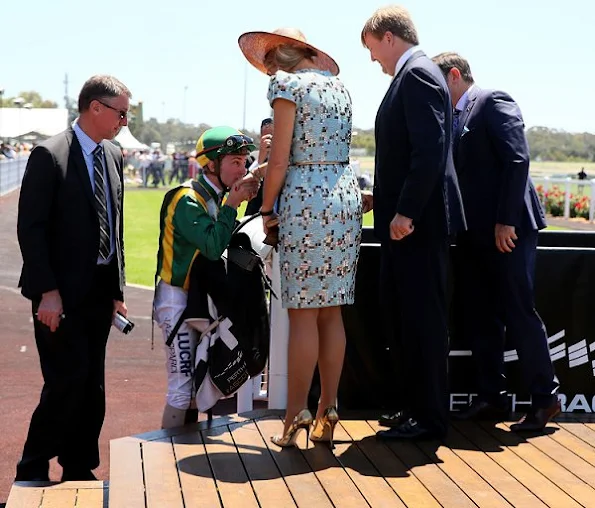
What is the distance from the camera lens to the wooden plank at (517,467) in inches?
183

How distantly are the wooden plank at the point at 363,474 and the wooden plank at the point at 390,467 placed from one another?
0.03 meters

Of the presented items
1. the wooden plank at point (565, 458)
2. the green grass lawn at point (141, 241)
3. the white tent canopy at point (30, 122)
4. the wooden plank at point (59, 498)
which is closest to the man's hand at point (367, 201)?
the wooden plank at point (565, 458)

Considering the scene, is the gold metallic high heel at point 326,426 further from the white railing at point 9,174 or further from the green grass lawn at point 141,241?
the white railing at point 9,174

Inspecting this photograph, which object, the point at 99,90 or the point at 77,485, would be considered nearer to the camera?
the point at 77,485

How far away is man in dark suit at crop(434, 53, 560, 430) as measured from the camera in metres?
5.75

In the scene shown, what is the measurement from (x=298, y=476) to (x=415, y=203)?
1393mm

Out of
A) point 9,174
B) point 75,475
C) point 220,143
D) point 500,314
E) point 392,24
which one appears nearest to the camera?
point 392,24

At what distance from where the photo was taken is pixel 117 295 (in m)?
5.73

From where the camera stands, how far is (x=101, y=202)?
546cm

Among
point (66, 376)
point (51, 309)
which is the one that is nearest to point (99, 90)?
point (51, 309)

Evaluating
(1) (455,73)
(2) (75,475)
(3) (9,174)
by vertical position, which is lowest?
(3) (9,174)

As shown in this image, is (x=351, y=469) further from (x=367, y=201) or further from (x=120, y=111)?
(x=120, y=111)

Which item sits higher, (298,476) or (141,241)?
(298,476)

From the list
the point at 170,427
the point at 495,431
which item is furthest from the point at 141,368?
the point at 495,431
